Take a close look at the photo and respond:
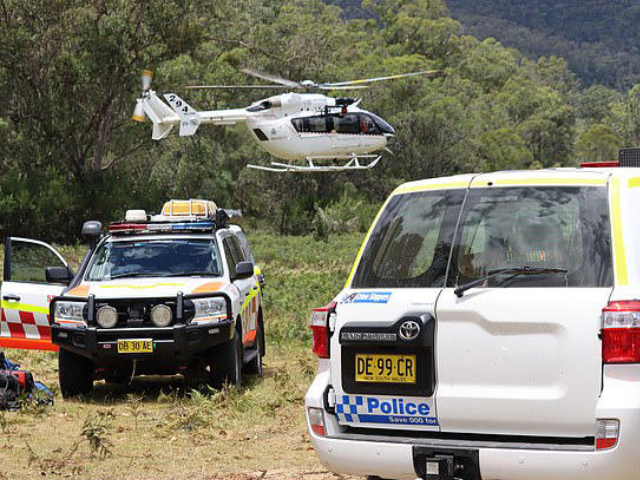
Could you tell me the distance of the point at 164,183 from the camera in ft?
222

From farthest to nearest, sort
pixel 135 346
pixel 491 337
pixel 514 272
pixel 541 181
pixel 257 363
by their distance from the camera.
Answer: pixel 257 363 < pixel 135 346 < pixel 541 181 < pixel 514 272 < pixel 491 337

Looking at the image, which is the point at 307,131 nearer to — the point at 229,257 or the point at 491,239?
the point at 229,257

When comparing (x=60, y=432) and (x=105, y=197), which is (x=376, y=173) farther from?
(x=60, y=432)

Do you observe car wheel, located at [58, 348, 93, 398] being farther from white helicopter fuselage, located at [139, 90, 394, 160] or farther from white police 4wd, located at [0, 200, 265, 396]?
white helicopter fuselage, located at [139, 90, 394, 160]

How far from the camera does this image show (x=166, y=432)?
10383 millimetres

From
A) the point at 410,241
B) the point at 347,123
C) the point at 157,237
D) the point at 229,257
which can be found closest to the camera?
the point at 410,241

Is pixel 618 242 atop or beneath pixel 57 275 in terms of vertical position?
atop

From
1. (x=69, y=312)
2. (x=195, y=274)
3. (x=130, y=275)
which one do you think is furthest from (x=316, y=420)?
(x=130, y=275)

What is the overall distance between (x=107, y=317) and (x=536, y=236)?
22.4ft

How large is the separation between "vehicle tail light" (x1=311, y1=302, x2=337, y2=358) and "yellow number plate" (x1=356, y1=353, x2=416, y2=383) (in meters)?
0.25

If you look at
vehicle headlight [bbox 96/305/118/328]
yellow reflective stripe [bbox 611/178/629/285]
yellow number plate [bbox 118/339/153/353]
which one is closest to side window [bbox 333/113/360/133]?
vehicle headlight [bbox 96/305/118/328]

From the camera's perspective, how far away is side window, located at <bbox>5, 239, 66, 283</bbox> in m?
12.9

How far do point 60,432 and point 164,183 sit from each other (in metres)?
57.8

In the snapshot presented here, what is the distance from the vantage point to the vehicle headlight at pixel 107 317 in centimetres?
1186
